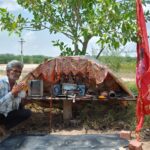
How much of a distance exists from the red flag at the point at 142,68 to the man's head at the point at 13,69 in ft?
5.52

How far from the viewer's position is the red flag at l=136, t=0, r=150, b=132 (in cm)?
451

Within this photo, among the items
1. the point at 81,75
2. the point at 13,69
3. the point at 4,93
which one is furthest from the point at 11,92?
the point at 81,75

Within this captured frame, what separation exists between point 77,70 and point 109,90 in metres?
0.65

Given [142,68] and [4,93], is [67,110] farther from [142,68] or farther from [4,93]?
[142,68]

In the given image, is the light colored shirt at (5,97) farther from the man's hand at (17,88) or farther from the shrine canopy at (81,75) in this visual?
the shrine canopy at (81,75)

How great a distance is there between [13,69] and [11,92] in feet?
1.01

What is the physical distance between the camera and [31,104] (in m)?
7.64

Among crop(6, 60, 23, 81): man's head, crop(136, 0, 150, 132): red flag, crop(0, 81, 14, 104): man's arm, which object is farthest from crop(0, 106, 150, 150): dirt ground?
crop(136, 0, 150, 132): red flag

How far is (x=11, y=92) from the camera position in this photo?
217 inches

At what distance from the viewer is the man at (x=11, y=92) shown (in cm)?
549

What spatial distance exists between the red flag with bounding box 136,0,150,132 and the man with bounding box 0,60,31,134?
163cm

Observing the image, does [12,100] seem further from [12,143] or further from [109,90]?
[109,90]

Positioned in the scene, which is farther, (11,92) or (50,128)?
(50,128)

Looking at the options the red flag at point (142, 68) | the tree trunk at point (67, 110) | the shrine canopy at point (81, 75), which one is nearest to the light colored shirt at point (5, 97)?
the shrine canopy at point (81, 75)
